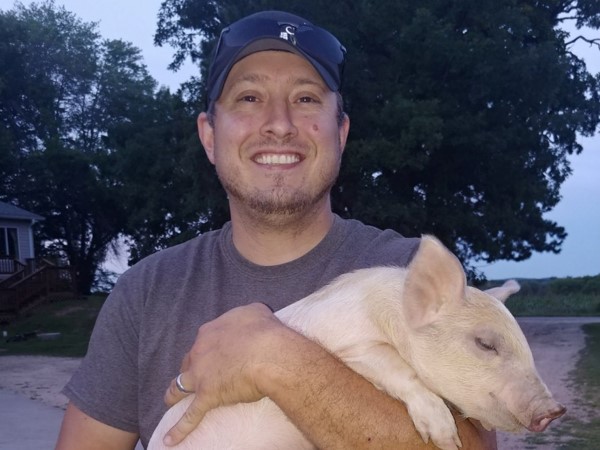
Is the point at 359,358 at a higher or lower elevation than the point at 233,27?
lower

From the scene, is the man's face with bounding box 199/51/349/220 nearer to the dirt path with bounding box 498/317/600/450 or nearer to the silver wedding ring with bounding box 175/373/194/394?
the silver wedding ring with bounding box 175/373/194/394

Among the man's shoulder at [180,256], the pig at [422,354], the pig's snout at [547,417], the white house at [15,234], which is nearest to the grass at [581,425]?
the man's shoulder at [180,256]

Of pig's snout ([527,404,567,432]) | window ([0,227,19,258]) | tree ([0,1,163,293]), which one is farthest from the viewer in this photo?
tree ([0,1,163,293])

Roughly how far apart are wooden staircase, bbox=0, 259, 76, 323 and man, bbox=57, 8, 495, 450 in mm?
25688

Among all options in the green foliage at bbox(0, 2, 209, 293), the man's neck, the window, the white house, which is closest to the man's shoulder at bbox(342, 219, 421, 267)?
the man's neck

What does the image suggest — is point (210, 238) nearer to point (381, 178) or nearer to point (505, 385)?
point (505, 385)

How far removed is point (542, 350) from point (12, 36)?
1421 inches

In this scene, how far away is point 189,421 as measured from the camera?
2.51m

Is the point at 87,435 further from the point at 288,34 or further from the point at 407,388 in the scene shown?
the point at 288,34

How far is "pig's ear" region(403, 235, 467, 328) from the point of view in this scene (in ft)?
8.02

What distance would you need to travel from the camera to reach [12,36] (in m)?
42.2

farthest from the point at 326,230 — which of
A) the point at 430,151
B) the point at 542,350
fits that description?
the point at 430,151

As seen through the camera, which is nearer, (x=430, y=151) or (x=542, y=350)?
(x=542, y=350)

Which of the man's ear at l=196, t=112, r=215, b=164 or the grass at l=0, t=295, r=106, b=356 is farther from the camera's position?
the grass at l=0, t=295, r=106, b=356
